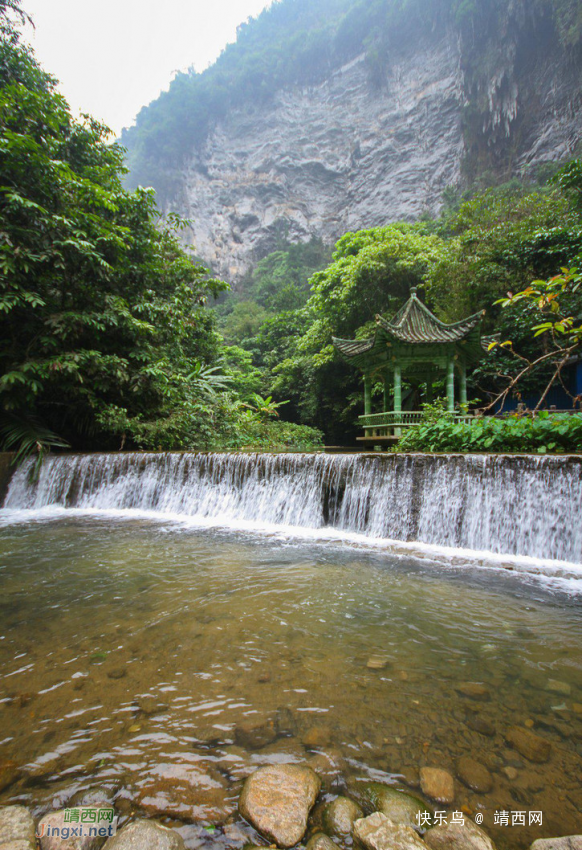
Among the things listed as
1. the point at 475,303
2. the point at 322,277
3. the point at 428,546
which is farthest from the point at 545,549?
the point at 322,277

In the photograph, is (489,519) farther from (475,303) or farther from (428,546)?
(475,303)

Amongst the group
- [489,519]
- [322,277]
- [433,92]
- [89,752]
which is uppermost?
[433,92]

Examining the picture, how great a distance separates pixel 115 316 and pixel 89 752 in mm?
9713

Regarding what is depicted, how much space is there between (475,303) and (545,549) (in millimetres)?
12337

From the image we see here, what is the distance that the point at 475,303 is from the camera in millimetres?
14508

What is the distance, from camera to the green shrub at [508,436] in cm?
627

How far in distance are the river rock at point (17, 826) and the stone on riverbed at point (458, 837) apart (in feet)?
3.84

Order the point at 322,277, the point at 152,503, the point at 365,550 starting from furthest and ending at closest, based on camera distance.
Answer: the point at 322,277
the point at 152,503
the point at 365,550

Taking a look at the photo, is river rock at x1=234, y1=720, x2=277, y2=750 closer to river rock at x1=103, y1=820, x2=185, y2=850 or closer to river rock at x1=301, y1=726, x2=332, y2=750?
river rock at x1=301, y1=726, x2=332, y2=750

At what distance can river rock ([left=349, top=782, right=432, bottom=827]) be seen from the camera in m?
1.26

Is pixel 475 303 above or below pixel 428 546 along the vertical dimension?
above

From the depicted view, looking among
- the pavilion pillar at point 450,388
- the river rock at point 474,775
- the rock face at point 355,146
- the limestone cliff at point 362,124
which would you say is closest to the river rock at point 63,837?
the river rock at point 474,775

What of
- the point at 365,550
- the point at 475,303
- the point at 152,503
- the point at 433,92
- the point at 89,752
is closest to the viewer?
the point at 89,752

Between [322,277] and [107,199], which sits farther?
[322,277]
